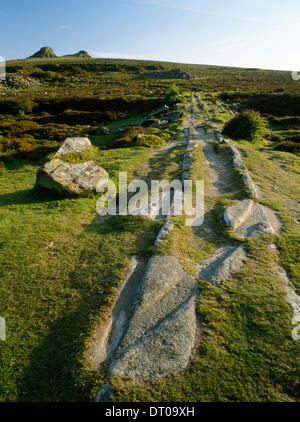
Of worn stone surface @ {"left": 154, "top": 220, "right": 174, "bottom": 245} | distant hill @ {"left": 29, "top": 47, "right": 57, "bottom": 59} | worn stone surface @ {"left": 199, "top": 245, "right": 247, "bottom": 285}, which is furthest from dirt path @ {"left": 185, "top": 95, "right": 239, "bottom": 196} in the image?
distant hill @ {"left": 29, "top": 47, "right": 57, "bottom": 59}

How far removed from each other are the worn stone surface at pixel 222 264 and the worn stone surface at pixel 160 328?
0.60m

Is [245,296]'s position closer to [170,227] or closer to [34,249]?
[170,227]

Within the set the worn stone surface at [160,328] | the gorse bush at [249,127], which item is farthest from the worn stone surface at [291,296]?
the gorse bush at [249,127]

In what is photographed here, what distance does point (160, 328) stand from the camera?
5.23m

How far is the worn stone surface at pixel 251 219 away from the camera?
8898 mm

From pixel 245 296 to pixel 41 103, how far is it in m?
49.3

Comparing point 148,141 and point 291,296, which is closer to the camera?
point 291,296

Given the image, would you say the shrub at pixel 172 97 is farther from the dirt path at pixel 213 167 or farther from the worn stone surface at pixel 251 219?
the worn stone surface at pixel 251 219

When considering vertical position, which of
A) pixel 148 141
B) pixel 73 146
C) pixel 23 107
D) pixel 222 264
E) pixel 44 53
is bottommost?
pixel 222 264

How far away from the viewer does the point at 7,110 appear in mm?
40531

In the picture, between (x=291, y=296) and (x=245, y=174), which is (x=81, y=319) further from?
(x=245, y=174)

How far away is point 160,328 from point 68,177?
31.1 feet

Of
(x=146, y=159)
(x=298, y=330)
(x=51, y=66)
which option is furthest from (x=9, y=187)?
(x=51, y=66)

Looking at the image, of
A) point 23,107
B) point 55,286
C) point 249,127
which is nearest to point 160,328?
point 55,286
